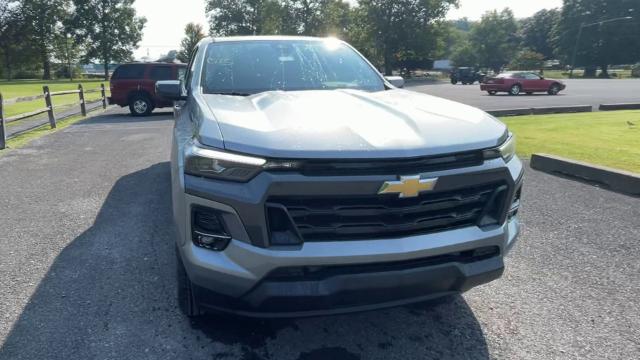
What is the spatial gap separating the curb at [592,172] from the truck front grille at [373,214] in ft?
14.3

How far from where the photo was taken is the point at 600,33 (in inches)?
2744

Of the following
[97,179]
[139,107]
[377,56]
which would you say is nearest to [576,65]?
[377,56]

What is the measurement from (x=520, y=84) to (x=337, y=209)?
90.4ft

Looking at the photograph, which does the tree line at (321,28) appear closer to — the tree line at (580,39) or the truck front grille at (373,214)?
the tree line at (580,39)

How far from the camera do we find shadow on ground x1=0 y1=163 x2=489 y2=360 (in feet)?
8.32

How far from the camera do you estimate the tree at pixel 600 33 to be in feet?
226

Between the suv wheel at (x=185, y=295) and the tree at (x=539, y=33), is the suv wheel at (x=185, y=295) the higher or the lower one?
the lower one

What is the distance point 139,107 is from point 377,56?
4772cm

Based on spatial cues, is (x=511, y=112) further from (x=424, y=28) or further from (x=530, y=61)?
(x=530, y=61)

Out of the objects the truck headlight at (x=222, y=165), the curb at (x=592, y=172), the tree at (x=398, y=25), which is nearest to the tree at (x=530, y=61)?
the tree at (x=398, y=25)

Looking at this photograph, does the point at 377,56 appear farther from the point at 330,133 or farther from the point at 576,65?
the point at 330,133

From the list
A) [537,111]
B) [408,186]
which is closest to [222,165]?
[408,186]

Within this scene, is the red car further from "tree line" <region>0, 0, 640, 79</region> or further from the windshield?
"tree line" <region>0, 0, 640, 79</region>

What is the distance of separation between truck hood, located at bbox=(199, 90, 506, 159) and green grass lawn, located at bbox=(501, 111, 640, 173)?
5323mm
